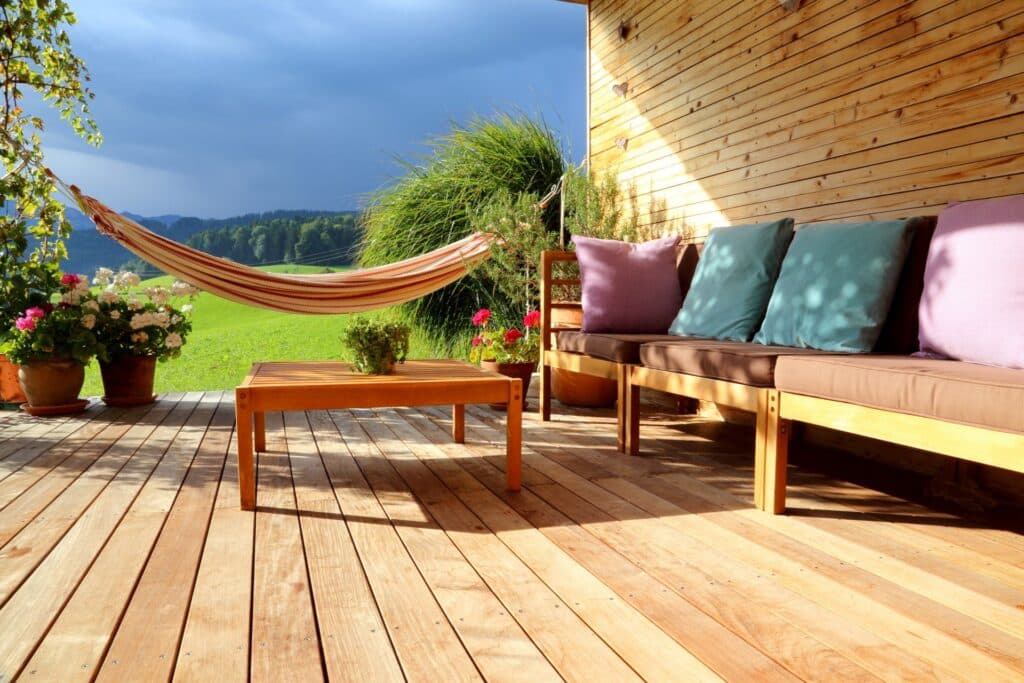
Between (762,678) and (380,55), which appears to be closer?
(762,678)

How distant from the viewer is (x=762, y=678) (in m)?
1.10

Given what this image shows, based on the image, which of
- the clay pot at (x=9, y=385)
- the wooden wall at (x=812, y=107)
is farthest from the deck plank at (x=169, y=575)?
the wooden wall at (x=812, y=107)

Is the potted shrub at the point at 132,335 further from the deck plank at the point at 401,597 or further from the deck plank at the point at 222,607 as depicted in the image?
the deck plank at the point at 222,607

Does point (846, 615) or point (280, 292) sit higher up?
point (280, 292)

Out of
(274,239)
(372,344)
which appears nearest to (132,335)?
(372,344)

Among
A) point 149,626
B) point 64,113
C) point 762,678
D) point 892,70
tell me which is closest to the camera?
point 762,678

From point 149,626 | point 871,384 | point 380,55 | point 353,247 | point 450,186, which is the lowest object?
point 149,626

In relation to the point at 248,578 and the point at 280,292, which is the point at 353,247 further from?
the point at 248,578

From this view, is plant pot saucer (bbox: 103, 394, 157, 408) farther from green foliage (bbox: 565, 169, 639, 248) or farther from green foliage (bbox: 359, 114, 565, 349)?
green foliage (bbox: 565, 169, 639, 248)

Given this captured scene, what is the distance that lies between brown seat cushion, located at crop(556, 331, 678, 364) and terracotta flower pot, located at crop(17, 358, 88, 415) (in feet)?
8.27

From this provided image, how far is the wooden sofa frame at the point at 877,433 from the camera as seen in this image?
147 cm

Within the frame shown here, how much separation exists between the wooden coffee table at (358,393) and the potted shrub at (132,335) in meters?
1.77

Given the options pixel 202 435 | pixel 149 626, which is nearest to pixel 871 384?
pixel 149 626

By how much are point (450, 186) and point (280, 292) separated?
6.66 ft
